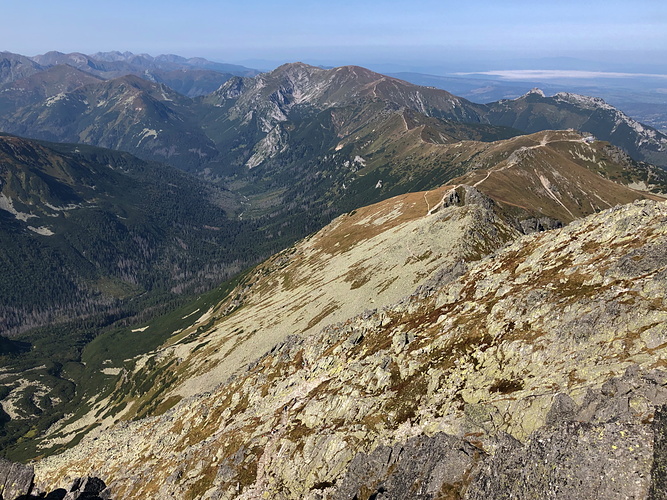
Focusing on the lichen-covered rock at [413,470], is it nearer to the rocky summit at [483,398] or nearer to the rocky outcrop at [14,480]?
the rocky summit at [483,398]

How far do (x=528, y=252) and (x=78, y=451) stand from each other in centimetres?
15506

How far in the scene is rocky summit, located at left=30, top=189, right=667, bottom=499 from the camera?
31406 millimetres

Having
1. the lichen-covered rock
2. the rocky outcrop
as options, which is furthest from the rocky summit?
the rocky outcrop

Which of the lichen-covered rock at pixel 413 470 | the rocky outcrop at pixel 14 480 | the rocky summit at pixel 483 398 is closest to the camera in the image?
the rocky summit at pixel 483 398

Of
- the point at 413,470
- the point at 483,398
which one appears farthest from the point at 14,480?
the point at 483,398

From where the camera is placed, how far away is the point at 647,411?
98.5ft

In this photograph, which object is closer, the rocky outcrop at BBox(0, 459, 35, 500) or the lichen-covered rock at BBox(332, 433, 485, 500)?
the lichen-covered rock at BBox(332, 433, 485, 500)

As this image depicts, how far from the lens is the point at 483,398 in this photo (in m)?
46.3

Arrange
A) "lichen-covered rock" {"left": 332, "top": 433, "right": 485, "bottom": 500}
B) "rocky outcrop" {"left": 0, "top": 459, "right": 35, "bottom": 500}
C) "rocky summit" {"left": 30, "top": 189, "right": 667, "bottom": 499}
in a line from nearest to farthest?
1. "rocky summit" {"left": 30, "top": 189, "right": 667, "bottom": 499}
2. "lichen-covered rock" {"left": 332, "top": 433, "right": 485, "bottom": 500}
3. "rocky outcrop" {"left": 0, "top": 459, "right": 35, "bottom": 500}

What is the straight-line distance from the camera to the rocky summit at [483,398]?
31.4 m

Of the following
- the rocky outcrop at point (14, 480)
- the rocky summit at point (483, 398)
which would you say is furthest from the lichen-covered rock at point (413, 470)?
the rocky outcrop at point (14, 480)

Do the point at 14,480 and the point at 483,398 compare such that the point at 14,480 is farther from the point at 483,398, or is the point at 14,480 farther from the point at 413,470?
the point at 483,398

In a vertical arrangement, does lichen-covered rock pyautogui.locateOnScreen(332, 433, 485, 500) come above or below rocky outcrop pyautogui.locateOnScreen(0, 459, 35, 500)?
above

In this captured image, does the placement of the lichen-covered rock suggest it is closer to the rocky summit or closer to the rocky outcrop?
the rocky summit
